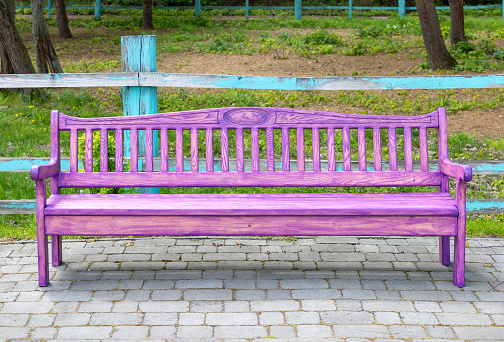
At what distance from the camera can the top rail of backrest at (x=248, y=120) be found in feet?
14.1

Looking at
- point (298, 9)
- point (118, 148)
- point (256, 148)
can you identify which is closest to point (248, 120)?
point (256, 148)

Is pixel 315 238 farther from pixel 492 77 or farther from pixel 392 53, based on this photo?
pixel 392 53

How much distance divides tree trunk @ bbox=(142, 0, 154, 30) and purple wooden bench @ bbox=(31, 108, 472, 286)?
49.9 feet

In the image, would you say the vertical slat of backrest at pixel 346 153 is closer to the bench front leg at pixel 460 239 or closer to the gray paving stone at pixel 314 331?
the bench front leg at pixel 460 239

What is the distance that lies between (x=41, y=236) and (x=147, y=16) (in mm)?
15949

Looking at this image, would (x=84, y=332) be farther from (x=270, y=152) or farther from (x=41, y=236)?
(x=270, y=152)

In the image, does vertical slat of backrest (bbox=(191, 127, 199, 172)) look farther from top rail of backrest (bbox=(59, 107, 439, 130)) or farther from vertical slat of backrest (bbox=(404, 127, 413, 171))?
vertical slat of backrest (bbox=(404, 127, 413, 171))

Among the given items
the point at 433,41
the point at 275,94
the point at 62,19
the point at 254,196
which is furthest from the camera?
the point at 62,19

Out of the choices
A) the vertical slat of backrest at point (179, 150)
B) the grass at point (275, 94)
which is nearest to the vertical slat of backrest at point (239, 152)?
the vertical slat of backrest at point (179, 150)

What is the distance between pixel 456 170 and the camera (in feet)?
12.7

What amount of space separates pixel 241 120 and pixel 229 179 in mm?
441

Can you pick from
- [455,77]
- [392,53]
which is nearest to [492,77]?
[455,77]

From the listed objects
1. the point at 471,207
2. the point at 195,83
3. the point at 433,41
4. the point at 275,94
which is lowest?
the point at 471,207

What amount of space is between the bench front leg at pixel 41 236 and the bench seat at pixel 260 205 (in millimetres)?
52
